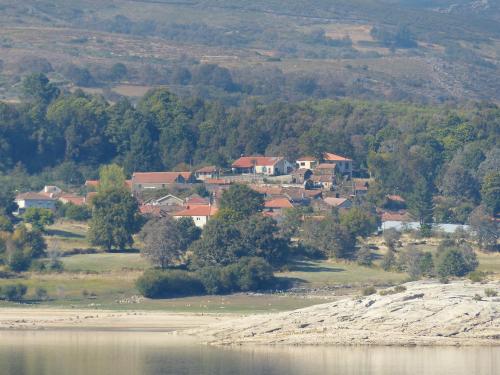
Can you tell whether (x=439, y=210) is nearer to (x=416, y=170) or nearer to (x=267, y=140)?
(x=416, y=170)

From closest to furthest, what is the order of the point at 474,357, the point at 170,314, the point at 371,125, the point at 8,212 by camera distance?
the point at 474,357
the point at 170,314
the point at 8,212
the point at 371,125

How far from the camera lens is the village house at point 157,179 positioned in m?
113

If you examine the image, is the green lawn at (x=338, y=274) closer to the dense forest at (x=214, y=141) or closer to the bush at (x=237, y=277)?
the bush at (x=237, y=277)

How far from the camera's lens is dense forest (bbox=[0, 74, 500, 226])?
120m

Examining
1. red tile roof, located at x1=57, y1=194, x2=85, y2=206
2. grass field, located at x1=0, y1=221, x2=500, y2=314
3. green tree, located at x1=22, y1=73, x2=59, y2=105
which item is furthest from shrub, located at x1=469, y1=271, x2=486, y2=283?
green tree, located at x1=22, y1=73, x2=59, y2=105

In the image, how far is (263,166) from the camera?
11988 cm

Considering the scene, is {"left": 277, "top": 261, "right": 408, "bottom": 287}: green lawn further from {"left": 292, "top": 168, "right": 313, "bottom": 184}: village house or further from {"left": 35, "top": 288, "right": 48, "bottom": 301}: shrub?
{"left": 292, "top": 168, "right": 313, "bottom": 184}: village house

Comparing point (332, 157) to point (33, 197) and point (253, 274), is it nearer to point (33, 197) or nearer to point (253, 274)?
point (33, 197)

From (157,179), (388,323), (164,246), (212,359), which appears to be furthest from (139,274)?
(157,179)

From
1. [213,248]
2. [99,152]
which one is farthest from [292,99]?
[213,248]

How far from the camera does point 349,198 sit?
110 m

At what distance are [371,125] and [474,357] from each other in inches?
3323

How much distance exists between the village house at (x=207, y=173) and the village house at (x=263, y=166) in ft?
7.73

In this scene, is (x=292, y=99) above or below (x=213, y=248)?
above
